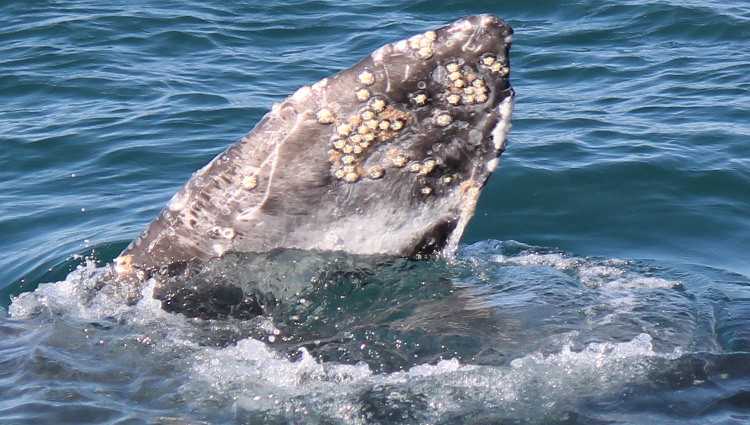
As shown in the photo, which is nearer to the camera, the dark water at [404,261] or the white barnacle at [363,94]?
the dark water at [404,261]

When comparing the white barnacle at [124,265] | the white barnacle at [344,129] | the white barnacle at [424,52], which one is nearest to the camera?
the white barnacle at [424,52]

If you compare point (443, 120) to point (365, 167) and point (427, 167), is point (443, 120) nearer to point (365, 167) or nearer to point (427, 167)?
point (427, 167)

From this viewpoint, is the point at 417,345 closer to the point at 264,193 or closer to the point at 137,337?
the point at 264,193

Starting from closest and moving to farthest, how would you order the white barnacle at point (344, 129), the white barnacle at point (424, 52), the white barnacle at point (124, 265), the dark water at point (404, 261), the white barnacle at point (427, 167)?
the dark water at point (404, 261), the white barnacle at point (424, 52), the white barnacle at point (344, 129), the white barnacle at point (427, 167), the white barnacle at point (124, 265)

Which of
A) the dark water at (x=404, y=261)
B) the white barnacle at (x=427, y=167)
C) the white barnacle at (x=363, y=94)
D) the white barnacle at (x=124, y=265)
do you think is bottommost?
the dark water at (x=404, y=261)

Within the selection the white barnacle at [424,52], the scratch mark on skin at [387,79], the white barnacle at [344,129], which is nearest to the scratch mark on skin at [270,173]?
the white barnacle at [344,129]

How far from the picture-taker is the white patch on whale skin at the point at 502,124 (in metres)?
5.84

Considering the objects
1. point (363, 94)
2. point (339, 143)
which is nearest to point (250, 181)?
point (339, 143)

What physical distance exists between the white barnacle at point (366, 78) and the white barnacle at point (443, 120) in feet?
1.32

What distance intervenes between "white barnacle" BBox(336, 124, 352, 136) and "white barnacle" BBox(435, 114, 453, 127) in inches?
17.8

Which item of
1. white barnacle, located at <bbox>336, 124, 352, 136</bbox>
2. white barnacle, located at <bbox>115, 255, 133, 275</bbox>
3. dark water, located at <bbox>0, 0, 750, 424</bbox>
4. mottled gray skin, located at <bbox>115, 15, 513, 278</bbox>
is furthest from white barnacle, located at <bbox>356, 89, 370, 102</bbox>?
white barnacle, located at <bbox>115, 255, 133, 275</bbox>

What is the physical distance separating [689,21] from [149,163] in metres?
7.86

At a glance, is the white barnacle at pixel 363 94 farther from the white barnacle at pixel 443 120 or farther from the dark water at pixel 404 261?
the dark water at pixel 404 261

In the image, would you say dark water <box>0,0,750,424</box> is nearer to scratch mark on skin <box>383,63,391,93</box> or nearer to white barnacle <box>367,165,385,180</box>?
white barnacle <box>367,165,385,180</box>
